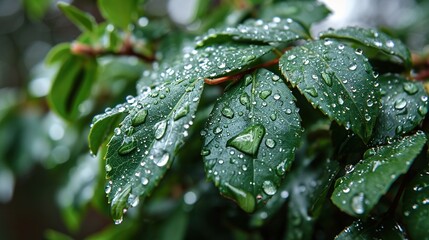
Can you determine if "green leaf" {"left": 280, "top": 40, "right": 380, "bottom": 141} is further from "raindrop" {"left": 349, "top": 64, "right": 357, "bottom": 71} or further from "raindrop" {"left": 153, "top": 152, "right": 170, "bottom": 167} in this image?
"raindrop" {"left": 153, "top": 152, "right": 170, "bottom": 167}

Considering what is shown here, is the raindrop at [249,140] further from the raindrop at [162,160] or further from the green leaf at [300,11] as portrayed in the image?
the green leaf at [300,11]

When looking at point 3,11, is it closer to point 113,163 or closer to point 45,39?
point 45,39

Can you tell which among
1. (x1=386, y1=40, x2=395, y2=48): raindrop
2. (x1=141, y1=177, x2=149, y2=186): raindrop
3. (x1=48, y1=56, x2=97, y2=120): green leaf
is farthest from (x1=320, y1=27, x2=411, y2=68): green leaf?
(x1=48, y1=56, x2=97, y2=120): green leaf

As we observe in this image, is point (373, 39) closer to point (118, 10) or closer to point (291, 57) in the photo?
point (291, 57)

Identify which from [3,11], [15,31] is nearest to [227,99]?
[3,11]

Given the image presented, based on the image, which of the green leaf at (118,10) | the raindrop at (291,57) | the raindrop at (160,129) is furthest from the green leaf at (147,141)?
the green leaf at (118,10)

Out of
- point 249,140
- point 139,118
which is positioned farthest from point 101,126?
point 249,140
